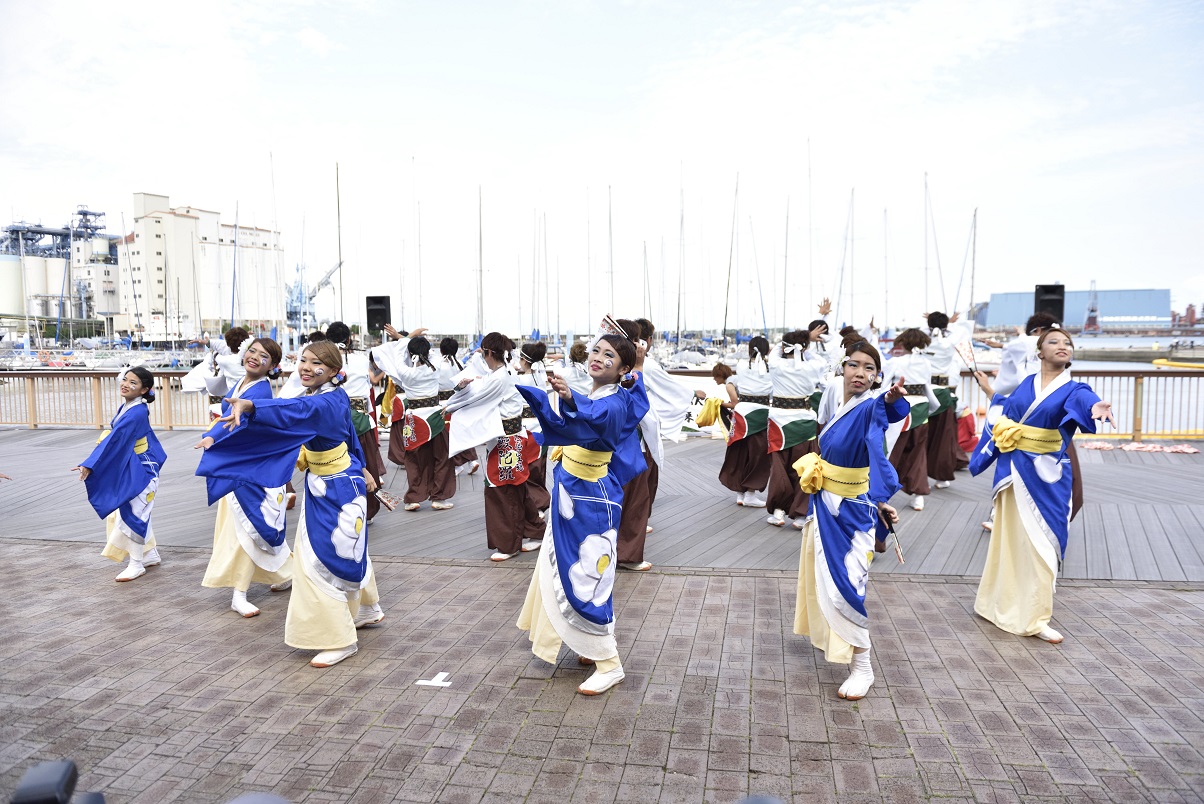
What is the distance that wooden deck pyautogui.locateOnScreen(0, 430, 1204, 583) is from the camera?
5988 millimetres

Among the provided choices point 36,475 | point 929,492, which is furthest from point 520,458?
point 36,475

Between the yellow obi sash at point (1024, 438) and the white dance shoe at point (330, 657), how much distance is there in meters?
3.99

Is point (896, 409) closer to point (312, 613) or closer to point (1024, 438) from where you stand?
point (1024, 438)

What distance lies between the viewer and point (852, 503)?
3861 millimetres

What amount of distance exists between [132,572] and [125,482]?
65cm

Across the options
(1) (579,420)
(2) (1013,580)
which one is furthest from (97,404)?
(2) (1013,580)

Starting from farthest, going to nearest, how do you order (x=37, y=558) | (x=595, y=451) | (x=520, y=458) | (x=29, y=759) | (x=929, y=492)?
1. (x=929, y=492)
2. (x=520, y=458)
3. (x=37, y=558)
4. (x=595, y=451)
5. (x=29, y=759)

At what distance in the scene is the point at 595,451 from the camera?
391cm

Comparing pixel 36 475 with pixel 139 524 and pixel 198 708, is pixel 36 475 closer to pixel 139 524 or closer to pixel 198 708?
pixel 139 524

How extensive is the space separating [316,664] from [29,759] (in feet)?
4.09

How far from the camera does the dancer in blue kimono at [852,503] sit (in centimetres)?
381

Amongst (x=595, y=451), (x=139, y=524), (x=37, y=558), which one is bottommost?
(x=37, y=558)

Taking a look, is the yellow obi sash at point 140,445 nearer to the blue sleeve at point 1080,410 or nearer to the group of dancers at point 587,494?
the group of dancers at point 587,494

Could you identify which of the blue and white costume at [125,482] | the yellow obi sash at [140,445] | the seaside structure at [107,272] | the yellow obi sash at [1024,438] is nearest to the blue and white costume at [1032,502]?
the yellow obi sash at [1024,438]
